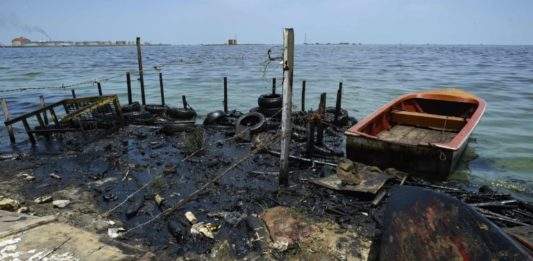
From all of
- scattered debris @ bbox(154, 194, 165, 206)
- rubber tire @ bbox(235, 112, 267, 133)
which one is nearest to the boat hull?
rubber tire @ bbox(235, 112, 267, 133)

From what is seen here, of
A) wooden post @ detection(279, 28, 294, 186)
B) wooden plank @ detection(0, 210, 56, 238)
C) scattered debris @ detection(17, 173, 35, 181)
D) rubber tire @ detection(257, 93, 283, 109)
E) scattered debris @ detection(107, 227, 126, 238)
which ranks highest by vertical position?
wooden post @ detection(279, 28, 294, 186)

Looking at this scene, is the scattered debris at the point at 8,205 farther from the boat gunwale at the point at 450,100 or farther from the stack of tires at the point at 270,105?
the stack of tires at the point at 270,105

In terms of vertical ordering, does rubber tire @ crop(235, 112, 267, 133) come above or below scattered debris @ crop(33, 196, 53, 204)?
above

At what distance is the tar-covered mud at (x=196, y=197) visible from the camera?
509 cm

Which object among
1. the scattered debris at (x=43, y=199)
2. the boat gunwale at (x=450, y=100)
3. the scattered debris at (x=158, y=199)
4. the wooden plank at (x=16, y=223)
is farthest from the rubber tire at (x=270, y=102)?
the wooden plank at (x=16, y=223)

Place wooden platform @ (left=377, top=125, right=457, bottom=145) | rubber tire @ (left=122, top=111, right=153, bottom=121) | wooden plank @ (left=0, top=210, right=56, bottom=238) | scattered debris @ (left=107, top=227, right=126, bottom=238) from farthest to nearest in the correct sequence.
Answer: rubber tire @ (left=122, top=111, right=153, bottom=121) → wooden platform @ (left=377, top=125, right=457, bottom=145) → scattered debris @ (left=107, top=227, right=126, bottom=238) → wooden plank @ (left=0, top=210, right=56, bottom=238)

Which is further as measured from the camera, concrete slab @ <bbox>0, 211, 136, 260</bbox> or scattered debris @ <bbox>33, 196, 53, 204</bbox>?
scattered debris @ <bbox>33, 196, 53, 204</bbox>

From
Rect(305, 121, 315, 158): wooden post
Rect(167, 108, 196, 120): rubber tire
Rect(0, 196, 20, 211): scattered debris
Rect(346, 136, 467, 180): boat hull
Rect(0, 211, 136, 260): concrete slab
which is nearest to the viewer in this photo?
Rect(0, 211, 136, 260): concrete slab

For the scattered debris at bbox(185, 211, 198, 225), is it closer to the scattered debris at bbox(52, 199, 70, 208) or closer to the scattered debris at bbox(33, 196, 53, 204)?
the scattered debris at bbox(52, 199, 70, 208)

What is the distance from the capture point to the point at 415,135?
9.65m

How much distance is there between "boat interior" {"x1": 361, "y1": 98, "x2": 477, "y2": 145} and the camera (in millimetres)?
9445

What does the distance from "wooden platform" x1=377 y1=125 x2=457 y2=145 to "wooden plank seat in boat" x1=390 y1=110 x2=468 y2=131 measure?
0.17 m

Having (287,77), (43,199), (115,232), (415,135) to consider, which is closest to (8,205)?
(43,199)

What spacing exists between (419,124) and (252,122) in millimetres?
5285
